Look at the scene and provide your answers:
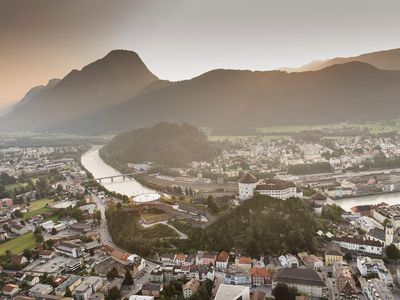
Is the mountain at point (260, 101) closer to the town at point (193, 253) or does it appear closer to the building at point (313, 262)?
the town at point (193, 253)

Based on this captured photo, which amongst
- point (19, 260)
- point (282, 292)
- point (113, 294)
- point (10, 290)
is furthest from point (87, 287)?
point (282, 292)

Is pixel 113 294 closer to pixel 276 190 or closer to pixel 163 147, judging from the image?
pixel 276 190

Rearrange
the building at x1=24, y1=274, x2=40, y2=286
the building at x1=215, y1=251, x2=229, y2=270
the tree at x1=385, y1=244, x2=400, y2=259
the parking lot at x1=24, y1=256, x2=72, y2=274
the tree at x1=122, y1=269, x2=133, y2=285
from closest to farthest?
1. the tree at x1=122, y1=269, x2=133, y2=285
2. the building at x1=24, y1=274, x2=40, y2=286
3. the building at x1=215, y1=251, x2=229, y2=270
4. the tree at x1=385, y1=244, x2=400, y2=259
5. the parking lot at x1=24, y1=256, x2=72, y2=274

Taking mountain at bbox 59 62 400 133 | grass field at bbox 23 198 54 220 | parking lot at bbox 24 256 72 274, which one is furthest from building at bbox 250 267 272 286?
mountain at bbox 59 62 400 133

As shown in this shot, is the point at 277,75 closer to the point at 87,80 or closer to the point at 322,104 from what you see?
the point at 322,104

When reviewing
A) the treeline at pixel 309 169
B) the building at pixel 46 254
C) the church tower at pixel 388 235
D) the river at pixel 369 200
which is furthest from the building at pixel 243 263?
the treeline at pixel 309 169

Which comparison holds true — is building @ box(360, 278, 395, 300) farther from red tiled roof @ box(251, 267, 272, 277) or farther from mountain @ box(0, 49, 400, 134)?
mountain @ box(0, 49, 400, 134)
